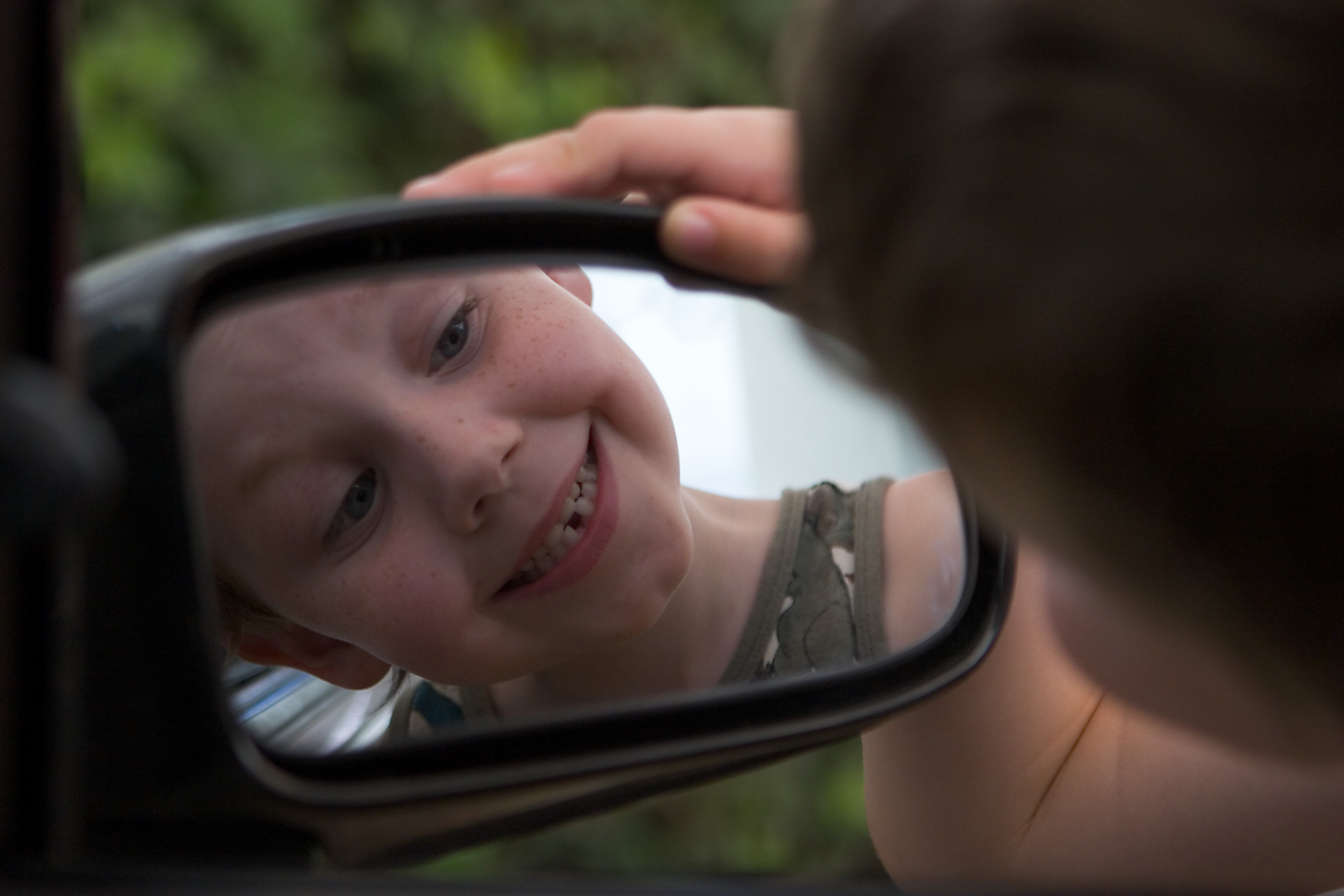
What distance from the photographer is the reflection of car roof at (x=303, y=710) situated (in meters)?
0.68

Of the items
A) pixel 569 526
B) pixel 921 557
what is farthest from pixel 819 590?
pixel 569 526

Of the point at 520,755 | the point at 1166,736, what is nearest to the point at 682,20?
the point at 1166,736

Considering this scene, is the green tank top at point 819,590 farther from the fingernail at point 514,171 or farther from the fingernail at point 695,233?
the fingernail at point 514,171

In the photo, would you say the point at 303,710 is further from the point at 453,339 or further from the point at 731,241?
the point at 731,241

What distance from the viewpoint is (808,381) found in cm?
83

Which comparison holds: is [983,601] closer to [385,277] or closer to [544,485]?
[544,485]

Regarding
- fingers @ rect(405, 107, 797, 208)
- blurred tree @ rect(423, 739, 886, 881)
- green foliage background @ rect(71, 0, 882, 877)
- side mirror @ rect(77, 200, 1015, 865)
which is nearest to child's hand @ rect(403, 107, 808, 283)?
fingers @ rect(405, 107, 797, 208)

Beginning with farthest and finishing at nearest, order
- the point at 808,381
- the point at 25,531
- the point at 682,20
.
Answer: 1. the point at 682,20
2. the point at 808,381
3. the point at 25,531

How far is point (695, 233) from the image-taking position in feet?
2.58

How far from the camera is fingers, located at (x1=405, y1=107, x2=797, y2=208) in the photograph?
912 millimetres

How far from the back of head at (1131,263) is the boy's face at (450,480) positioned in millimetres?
208

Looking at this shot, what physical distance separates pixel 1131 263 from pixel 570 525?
0.37m

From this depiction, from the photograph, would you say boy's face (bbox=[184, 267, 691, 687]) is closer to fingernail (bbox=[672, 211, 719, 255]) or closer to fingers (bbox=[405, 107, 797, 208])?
fingernail (bbox=[672, 211, 719, 255])

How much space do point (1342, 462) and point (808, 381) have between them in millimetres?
363
